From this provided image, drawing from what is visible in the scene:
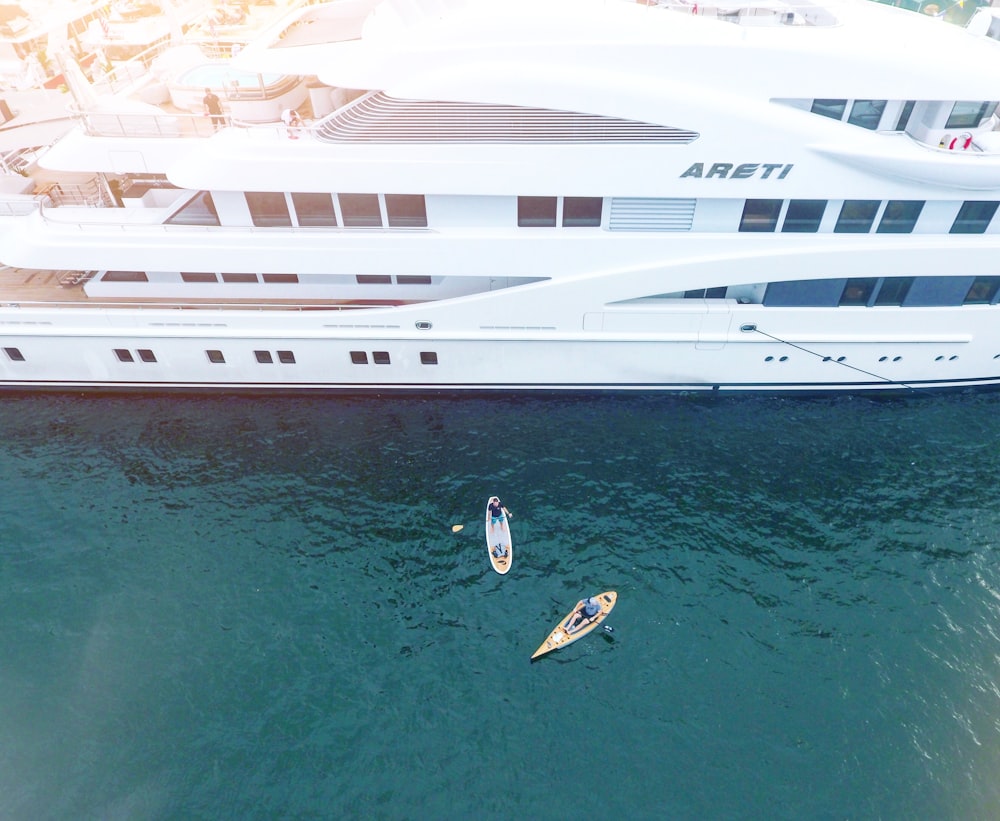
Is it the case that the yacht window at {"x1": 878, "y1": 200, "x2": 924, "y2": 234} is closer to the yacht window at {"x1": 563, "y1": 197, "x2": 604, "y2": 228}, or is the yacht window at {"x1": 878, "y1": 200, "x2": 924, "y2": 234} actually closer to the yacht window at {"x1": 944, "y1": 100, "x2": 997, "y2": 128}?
the yacht window at {"x1": 944, "y1": 100, "x2": 997, "y2": 128}

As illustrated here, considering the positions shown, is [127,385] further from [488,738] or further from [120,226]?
[488,738]

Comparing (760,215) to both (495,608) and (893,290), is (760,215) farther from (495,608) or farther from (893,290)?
(495,608)

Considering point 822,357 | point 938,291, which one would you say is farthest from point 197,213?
point 938,291

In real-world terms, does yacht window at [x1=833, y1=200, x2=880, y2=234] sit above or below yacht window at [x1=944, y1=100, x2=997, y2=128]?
below

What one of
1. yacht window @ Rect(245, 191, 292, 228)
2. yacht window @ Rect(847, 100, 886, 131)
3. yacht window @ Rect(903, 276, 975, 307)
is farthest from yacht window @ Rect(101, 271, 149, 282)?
yacht window @ Rect(903, 276, 975, 307)

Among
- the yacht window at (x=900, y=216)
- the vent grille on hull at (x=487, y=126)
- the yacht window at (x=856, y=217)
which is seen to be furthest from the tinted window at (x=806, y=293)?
the vent grille on hull at (x=487, y=126)
